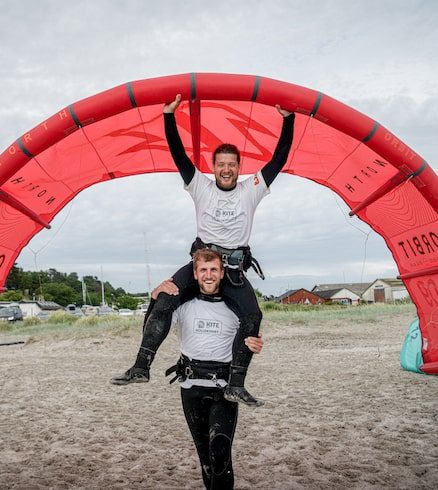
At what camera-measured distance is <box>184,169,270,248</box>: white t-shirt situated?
3990 mm

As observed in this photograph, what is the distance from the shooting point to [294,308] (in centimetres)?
3191

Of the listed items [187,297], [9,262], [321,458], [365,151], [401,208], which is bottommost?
[321,458]

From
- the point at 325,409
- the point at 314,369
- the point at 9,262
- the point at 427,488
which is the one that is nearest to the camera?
the point at 427,488

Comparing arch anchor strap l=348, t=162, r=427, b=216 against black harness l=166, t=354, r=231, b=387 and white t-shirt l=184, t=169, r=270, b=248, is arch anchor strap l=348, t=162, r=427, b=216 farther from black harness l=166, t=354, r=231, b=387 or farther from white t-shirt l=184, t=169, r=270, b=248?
black harness l=166, t=354, r=231, b=387

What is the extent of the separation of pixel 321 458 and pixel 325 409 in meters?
2.48

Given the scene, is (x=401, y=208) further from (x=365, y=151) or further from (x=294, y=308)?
(x=294, y=308)

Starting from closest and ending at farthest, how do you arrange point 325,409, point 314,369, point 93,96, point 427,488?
1. point 93,96
2. point 427,488
3. point 325,409
4. point 314,369

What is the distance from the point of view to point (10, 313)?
34.4m

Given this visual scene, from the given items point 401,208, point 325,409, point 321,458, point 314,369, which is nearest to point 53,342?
point 314,369

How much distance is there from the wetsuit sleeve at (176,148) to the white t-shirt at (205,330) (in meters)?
1.06

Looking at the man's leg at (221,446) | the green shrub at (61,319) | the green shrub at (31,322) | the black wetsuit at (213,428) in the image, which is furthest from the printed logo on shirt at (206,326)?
the green shrub at (31,322)

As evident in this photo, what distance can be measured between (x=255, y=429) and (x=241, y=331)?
4.08m

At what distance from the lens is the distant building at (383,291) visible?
188 feet

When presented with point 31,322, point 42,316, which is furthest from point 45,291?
point 31,322
